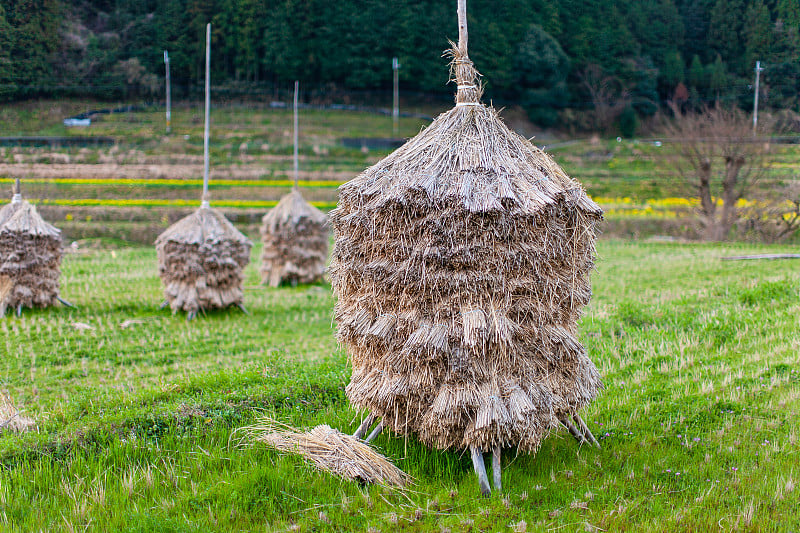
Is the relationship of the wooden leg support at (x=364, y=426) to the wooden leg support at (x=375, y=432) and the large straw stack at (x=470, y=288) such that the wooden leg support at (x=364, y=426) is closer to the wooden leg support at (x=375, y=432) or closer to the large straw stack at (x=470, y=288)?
the wooden leg support at (x=375, y=432)

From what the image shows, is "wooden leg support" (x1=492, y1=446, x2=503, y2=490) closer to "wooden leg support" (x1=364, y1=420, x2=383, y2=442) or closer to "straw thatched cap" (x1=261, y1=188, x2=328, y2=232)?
"wooden leg support" (x1=364, y1=420, x2=383, y2=442)

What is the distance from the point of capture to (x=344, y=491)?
512 centimetres

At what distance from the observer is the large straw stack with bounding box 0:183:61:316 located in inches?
520

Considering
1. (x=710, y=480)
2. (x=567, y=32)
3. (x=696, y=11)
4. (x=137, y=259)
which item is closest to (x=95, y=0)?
(x=137, y=259)

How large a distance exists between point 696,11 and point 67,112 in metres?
30.5

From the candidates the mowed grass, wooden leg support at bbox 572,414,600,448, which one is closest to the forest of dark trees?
the mowed grass

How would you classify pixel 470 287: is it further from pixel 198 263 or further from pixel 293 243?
pixel 293 243

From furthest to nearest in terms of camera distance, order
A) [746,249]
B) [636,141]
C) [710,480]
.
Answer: [636,141] < [746,249] < [710,480]

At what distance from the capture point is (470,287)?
514 cm

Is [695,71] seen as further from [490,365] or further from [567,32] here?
[490,365]

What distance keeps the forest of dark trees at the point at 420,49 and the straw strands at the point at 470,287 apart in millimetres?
18040

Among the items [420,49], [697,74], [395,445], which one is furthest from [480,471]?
[420,49]

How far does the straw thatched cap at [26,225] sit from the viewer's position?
13211 millimetres

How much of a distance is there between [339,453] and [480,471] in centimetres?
121
